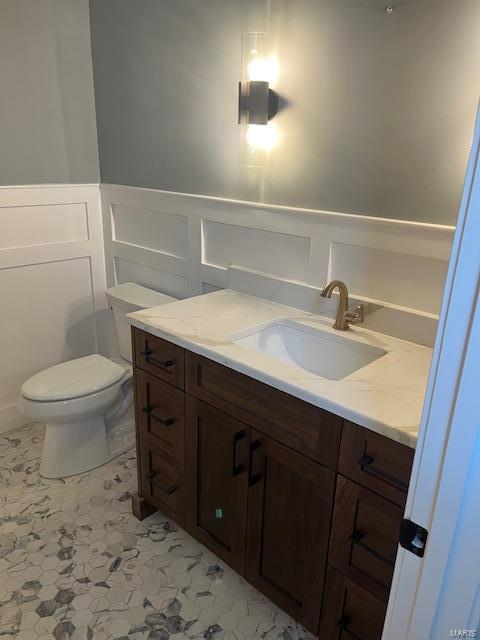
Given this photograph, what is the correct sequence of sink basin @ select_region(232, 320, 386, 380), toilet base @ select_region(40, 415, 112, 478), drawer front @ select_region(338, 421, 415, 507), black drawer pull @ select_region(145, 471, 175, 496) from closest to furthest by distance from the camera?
drawer front @ select_region(338, 421, 415, 507), sink basin @ select_region(232, 320, 386, 380), black drawer pull @ select_region(145, 471, 175, 496), toilet base @ select_region(40, 415, 112, 478)

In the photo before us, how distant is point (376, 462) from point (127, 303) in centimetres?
147

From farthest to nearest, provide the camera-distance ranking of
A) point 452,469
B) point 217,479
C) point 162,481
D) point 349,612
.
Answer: point 162,481, point 217,479, point 349,612, point 452,469

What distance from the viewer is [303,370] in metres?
1.45

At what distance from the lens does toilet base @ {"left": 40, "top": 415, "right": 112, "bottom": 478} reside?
2211mm

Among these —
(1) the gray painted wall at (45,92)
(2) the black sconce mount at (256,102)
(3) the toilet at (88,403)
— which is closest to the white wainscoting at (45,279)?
(1) the gray painted wall at (45,92)

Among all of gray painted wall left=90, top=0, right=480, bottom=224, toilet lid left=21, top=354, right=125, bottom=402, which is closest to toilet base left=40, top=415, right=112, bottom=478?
toilet lid left=21, top=354, right=125, bottom=402

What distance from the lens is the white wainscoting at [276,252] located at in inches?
60.4

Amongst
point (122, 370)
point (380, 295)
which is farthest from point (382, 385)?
point (122, 370)

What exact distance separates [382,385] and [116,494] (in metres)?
1.37

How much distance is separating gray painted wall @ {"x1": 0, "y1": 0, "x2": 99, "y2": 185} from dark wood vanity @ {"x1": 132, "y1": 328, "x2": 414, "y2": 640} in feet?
3.87

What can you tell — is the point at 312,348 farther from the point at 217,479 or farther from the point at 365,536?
the point at 365,536

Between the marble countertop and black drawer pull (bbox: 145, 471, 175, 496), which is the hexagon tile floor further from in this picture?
the marble countertop

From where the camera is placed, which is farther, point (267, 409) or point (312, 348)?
point (312, 348)

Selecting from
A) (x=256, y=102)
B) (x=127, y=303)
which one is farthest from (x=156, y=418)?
(x=256, y=102)
